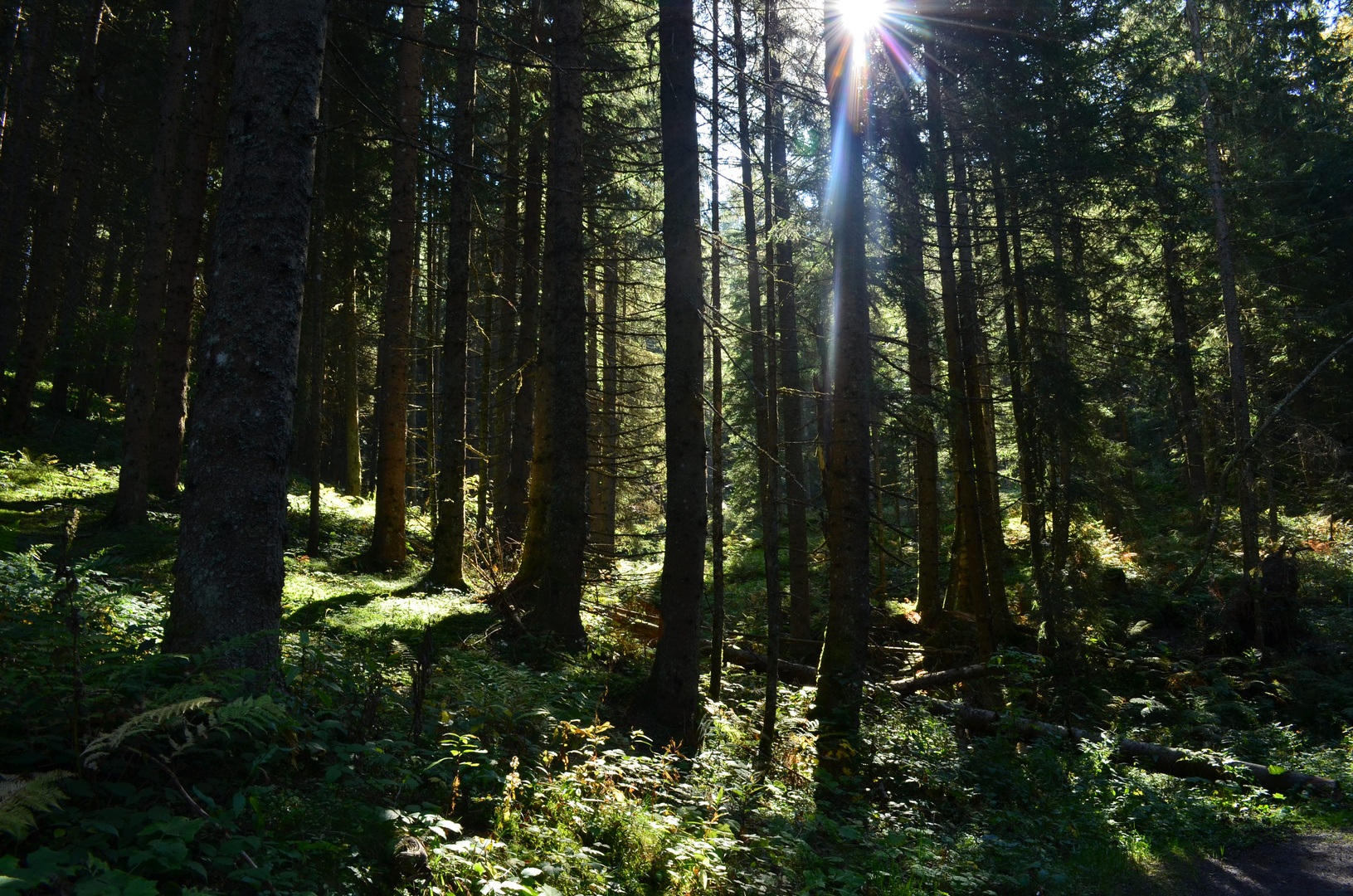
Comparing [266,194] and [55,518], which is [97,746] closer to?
[266,194]

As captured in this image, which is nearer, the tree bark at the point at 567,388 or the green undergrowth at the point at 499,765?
the green undergrowth at the point at 499,765

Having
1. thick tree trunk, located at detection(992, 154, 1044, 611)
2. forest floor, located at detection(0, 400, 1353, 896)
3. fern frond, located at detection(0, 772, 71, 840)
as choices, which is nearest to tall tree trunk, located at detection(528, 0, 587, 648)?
forest floor, located at detection(0, 400, 1353, 896)

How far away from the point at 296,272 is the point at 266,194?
51cm

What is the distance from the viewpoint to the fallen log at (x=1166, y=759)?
851 centimetres

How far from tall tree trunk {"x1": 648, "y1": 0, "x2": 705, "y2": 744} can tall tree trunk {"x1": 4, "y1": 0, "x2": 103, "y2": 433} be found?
14.9 m

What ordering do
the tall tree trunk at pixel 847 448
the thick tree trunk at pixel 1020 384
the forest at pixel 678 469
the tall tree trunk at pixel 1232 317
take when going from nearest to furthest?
the forest at pixel 678 469
the tall tree trunk at pixel 847 448
the thick tree trunk at pixel 1020 384
the tall tree trunk at pixel 1232 317

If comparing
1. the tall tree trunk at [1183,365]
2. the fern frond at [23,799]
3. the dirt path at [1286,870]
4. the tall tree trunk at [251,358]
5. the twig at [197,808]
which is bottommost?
the dirt path at [1286,870]

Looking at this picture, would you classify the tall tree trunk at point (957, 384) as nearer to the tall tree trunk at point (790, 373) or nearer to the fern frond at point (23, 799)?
the tall tree trunk at point (790, 373)

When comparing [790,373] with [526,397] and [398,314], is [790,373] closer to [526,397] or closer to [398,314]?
[526,397]

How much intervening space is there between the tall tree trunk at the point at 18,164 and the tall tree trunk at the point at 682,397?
16344 millimetres

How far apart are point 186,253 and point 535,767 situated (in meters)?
13.3

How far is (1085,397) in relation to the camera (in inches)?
494

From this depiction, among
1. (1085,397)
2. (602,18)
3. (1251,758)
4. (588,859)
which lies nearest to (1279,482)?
(1085,397)

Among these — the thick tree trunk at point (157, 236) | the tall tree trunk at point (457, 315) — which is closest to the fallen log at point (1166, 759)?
the tall tree trunk at point (457, 315)
